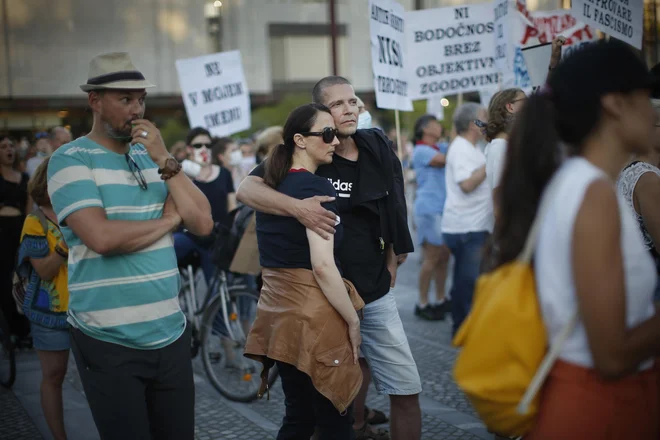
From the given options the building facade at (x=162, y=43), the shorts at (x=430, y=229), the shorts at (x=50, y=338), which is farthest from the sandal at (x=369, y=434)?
the building facade at (x=162, y=43)

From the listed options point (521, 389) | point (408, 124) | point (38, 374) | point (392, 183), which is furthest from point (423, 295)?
point (408, 124)

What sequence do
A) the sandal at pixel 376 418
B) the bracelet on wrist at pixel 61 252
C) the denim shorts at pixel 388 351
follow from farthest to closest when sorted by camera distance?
the sandal at pixel 376 418 → the bracelet on wrist at pixel 61 252 → the denim shorts at pixel 388 351

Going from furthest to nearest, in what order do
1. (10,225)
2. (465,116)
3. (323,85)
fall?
1. (10,225)
2. (465,116)
3. (323,85)

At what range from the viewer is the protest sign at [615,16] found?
20.1 feet

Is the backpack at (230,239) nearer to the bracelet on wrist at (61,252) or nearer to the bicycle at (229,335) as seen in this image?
the bicycle at (229,335)

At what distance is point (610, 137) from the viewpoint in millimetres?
2023

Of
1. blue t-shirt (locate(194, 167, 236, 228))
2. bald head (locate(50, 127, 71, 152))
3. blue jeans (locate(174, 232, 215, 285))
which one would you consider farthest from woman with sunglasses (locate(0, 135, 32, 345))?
blue jeans (locate(174, 232, 215, 285))

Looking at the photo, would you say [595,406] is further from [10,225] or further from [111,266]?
[10,225]

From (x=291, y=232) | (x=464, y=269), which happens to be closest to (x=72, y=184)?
(x=291, y=232)

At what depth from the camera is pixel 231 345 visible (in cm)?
610

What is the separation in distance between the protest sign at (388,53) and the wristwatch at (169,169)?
4302 millimetres

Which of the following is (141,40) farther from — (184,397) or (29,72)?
(184,397)

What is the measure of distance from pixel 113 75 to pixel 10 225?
17.9 ft

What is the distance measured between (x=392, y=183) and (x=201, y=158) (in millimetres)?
3963
